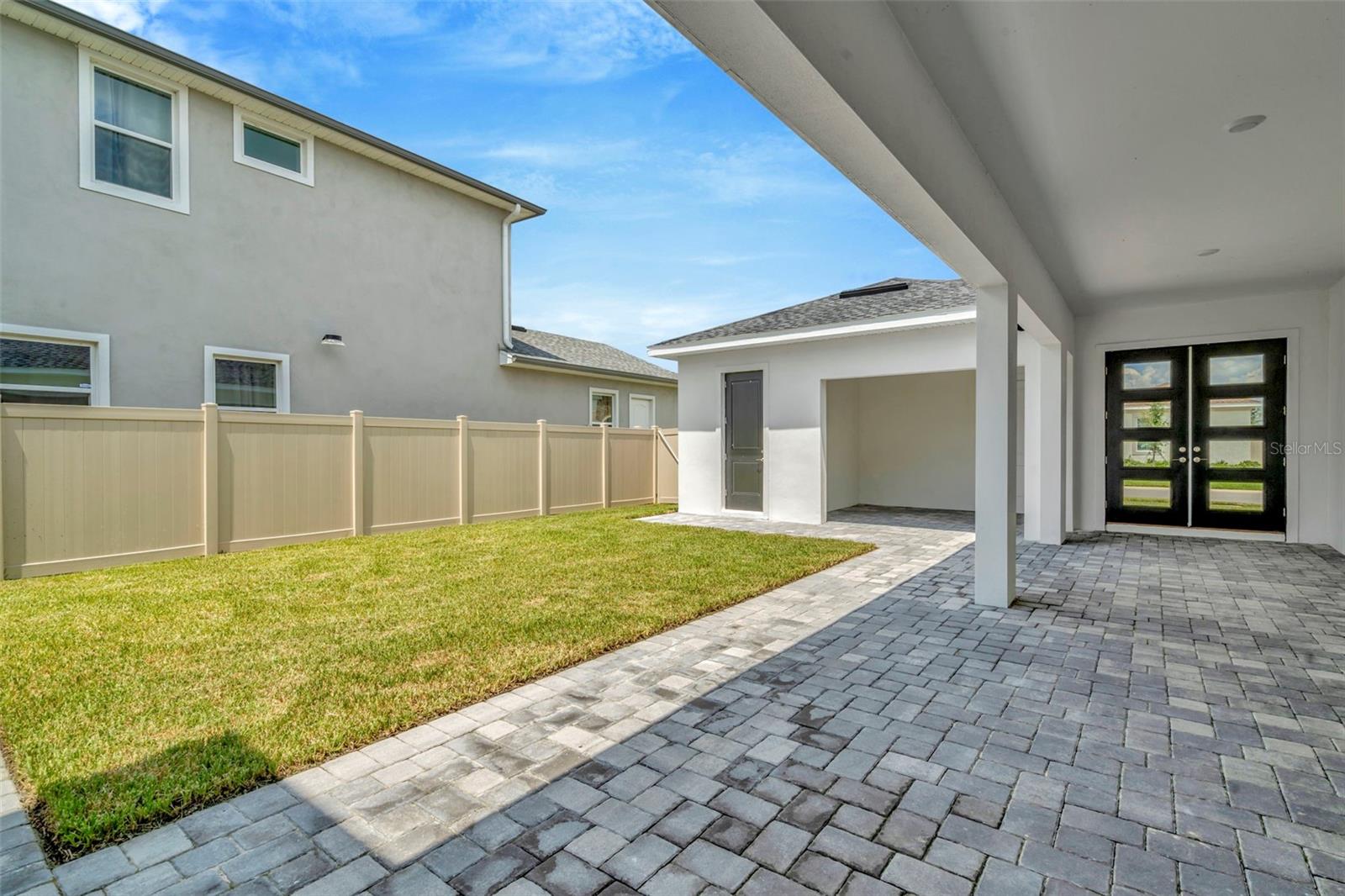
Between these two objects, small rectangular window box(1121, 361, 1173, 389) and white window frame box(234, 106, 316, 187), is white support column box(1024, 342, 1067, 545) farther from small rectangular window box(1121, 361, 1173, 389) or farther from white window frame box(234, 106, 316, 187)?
white window frame box(234, 106, 316, 187)

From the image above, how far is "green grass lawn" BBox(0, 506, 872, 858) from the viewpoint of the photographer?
2.48m

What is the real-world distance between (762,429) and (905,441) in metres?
3.42

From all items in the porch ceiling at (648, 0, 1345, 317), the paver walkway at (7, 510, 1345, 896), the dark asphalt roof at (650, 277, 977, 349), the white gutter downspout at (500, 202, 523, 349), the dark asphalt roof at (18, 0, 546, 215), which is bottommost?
the paver walkway at (7, 510, 1345, 896)

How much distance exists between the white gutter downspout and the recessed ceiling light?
428 inches

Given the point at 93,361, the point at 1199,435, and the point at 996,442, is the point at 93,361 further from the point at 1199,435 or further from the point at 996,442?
the point at 1199,435

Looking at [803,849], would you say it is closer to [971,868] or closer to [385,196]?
[971,868]

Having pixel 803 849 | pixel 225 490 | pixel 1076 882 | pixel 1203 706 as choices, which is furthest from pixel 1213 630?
pixel 225 490

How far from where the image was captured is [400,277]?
10.6 m

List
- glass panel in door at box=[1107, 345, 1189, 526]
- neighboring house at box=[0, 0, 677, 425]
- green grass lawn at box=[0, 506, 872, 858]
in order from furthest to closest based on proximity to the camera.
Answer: glass panel in door at box=[1107, 345, 1189, 526] < neighboring house at box=[0, 0, 677, 425] < green grass lawn at box=[0, 506, 872, 858]

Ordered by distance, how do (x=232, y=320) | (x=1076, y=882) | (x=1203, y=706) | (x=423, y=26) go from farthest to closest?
(x=232, y=320) < (x=423, y=26) < (x=1203, y=706) < (x=1076, y=882)

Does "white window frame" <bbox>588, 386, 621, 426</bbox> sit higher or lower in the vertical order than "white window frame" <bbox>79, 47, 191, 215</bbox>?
lower

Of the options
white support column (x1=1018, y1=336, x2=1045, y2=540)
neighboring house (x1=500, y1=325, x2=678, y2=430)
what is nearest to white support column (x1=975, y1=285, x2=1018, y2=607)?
white support column (x1=1018, y1=336, x2=1045, y2=540)

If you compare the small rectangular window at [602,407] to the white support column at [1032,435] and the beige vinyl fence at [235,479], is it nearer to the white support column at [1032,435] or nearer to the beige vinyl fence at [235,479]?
the beige vinyl fence at [235,479]

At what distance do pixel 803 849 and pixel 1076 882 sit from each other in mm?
798
